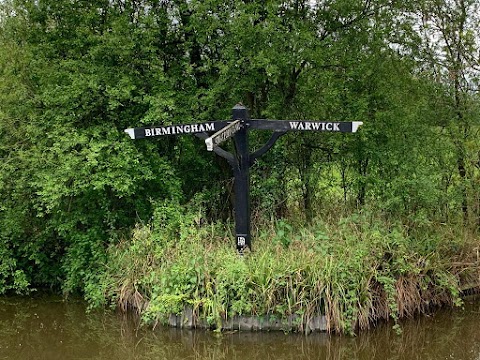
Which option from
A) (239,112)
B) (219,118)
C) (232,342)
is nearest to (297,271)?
(232,342)

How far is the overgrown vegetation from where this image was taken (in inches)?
335

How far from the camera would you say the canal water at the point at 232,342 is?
6.80m

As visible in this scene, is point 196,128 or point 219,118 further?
point 219,118

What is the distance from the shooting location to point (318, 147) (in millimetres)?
9750

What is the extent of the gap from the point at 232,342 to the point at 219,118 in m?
4.03

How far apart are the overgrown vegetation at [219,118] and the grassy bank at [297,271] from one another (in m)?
0.05

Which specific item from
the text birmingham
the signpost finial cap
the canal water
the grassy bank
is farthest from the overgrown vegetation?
the signpost finial cap

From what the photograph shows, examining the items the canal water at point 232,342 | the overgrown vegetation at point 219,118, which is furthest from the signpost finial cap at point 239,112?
the canal water at point 232,342

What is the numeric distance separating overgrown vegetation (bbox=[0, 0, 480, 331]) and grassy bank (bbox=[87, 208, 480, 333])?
5 centimetres

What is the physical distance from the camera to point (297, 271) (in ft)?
24.0

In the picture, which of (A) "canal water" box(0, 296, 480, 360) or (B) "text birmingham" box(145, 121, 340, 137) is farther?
(B) "text birmingham" box(145, 121, 340, 137)

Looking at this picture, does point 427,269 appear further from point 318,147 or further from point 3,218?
point 3,218

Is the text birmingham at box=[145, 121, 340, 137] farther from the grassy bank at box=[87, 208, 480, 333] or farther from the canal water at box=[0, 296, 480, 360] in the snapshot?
the canal water at box=[0, 296, 480, 360]

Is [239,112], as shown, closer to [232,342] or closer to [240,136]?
[240,136]
